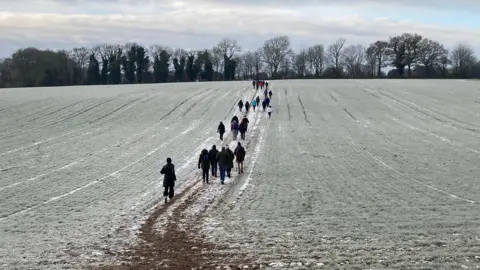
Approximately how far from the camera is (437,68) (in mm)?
152250

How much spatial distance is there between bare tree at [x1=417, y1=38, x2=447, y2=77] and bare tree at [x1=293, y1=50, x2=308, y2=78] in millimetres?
39816

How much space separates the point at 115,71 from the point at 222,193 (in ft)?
417

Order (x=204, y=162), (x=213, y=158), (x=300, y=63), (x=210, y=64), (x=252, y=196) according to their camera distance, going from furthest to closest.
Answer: (x=300, y=63) < (x=210, y=64) < (x=213, y=158) < (x=204, y=162) < (x=252, y=196)

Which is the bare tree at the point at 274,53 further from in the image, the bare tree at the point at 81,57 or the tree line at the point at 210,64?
the bare tree at the point at 81,57

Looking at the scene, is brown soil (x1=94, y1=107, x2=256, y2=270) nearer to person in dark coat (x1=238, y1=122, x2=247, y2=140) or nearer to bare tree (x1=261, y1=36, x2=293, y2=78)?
person in dark coat (x1=238, y1=122, x2=247, y2=140)

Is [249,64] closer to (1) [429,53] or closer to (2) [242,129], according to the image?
(1) [429,53]

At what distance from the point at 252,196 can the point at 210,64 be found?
401 ft

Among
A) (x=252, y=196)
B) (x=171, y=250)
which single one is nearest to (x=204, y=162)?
(x=252, y=196)

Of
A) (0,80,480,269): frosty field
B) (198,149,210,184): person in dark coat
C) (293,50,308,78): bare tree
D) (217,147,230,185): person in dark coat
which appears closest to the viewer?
(0,80,480,269): frosty field

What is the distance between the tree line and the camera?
5295 inches

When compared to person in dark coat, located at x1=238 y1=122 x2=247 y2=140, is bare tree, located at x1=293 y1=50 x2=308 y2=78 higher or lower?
higher

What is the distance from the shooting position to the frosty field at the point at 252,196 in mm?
12094

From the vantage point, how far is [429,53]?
148125mm

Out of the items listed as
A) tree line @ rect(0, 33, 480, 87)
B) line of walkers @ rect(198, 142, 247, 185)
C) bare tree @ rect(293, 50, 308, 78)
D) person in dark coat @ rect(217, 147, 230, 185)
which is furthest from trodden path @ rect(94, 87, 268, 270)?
bare tree @ rect(293, 50, 308, 78)
